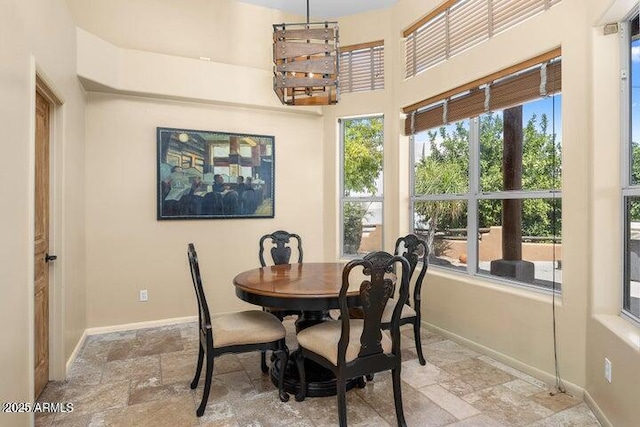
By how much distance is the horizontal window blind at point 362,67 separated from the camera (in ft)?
14.7

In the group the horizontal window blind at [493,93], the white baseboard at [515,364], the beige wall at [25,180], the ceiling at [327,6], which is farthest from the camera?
the ceiling at [327,6]

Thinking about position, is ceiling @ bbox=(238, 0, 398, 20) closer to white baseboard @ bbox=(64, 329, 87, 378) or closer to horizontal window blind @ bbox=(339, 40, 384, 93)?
horizontal window blind @ bbox=(339, 40, 384, 93)

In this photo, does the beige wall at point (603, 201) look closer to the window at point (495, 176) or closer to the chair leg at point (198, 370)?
the window at point (495, 176)

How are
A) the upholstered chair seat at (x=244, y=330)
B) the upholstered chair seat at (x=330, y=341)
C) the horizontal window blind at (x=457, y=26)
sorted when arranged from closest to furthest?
the upholstered chair seat at (x=330, y=341)
the upholstered chair seat at (x=244, y=330)
the horizontal window blind at (x=457, y=26)

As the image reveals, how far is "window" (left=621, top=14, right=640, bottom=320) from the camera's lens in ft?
7.19

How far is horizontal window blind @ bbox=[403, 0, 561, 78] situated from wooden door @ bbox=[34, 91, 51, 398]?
11.1ft

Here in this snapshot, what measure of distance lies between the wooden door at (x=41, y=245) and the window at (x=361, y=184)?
3.04 meters

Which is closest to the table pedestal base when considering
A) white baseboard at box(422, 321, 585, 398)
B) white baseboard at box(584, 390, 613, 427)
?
white baseboard at box(422, 321, 585, 398)

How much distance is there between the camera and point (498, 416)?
2297 mm

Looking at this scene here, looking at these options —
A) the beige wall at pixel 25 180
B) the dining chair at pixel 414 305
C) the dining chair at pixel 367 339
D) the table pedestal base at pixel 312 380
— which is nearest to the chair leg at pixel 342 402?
the dining chair at pixel 367 339

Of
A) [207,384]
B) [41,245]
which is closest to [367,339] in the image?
[207,384]

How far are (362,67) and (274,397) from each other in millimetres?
3685

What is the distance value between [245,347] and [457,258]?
227 centimetres

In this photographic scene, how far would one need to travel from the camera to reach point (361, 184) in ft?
15.4
